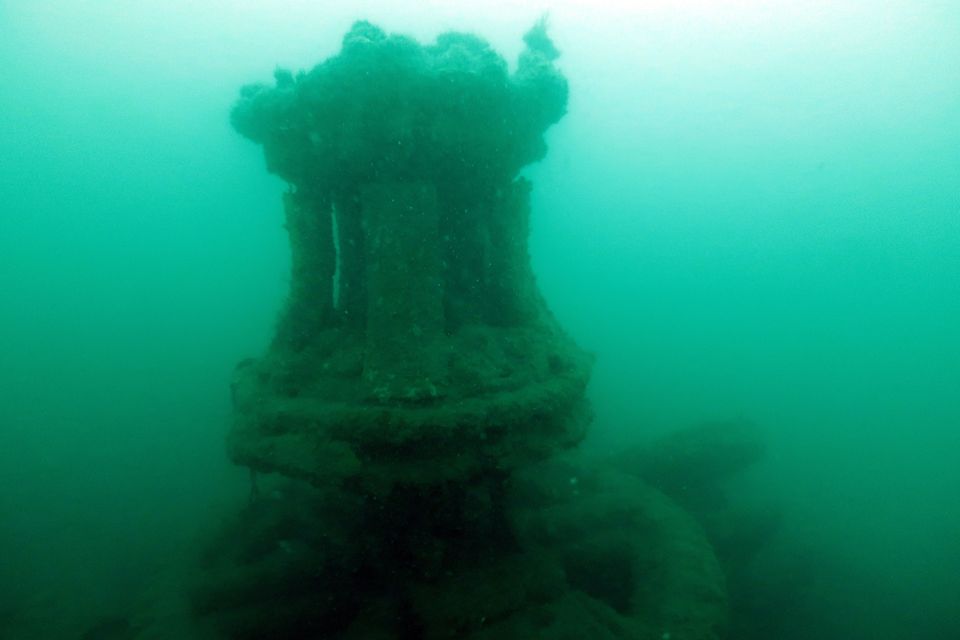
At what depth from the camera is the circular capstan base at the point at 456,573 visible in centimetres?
424

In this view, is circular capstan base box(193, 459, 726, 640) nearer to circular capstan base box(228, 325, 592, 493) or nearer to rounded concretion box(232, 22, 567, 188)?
circular capstan base box(228, 325, 592, 493)

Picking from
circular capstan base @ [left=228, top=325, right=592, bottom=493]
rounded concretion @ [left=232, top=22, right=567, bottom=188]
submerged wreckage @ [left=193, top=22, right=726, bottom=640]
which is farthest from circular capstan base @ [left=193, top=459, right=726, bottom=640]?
rounded concretion @ [left=232, top=22, right=567, bottom=188]

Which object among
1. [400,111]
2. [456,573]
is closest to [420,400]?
[456,573]

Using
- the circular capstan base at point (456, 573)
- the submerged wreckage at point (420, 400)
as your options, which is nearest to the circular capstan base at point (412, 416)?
the submerged wreckage at point (420, 400)

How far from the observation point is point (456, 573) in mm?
4703

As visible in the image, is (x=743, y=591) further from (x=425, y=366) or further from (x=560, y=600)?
(x=425, y=366)

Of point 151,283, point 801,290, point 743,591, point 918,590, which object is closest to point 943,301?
point 801,290

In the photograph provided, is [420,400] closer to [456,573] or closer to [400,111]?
[456,573]

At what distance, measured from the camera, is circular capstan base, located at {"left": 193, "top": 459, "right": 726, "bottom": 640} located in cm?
424

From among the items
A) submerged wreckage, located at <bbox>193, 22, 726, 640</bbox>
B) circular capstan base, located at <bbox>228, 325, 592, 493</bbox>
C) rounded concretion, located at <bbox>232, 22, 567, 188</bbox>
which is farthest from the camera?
rounded concretion, located at <bbox>232, 22, 567, 188</bbox>

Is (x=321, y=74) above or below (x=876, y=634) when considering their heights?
above

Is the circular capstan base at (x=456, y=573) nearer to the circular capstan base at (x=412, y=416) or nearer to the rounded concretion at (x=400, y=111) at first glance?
the circular capstan base at (x=412, y=416)

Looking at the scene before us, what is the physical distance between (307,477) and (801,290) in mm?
89657

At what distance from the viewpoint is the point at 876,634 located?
8.22 meters
